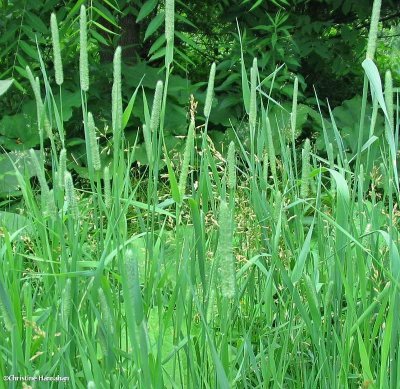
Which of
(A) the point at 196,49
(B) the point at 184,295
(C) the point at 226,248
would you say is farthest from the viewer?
(A) the point at 196,49

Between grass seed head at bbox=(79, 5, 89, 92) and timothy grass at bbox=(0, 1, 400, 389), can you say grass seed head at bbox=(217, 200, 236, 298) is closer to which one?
timothy grass at bbox=(0, 1, 400, 389)

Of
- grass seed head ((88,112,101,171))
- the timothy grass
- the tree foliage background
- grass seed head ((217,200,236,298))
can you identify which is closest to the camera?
grass seed head ((217,200,236,298))

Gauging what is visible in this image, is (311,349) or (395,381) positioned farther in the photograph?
(311,349)

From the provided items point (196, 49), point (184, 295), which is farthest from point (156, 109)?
point (196, 49)

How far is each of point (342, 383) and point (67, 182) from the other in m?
0.43

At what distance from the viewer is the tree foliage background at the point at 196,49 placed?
2.87m

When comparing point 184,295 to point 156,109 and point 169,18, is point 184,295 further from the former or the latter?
point 169,18

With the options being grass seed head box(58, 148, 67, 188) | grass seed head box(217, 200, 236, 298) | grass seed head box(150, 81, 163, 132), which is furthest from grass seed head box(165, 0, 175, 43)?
grass seed head box(217, 200, 236, 298)

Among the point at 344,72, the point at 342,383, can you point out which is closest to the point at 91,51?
the point at 344,72

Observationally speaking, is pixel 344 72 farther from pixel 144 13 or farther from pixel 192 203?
pixel 192 203

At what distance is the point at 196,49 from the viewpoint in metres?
3.07

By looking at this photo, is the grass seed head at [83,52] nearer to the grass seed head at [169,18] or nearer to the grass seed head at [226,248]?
the grass seed head at [169,18]

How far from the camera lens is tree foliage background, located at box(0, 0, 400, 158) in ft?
9.42

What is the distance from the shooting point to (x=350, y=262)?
1.01 m
